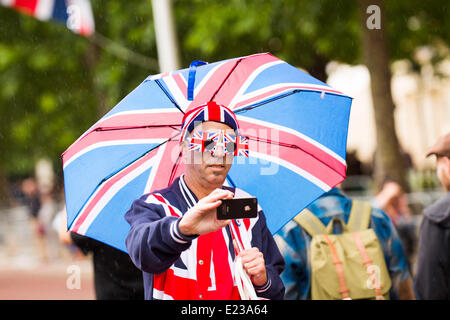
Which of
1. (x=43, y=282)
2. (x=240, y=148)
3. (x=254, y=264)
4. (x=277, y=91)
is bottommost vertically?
(x=254, y=264)

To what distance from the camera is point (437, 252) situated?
394cm

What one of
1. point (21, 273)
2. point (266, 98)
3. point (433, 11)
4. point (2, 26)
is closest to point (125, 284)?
point (266, 98)

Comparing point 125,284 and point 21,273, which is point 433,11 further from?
point 21,273

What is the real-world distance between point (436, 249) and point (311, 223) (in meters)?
0.72

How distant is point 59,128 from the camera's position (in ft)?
59.8

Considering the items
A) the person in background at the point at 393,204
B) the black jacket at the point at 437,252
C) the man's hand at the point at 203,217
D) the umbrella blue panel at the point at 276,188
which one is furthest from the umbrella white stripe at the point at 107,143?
the person in background at the point at 393,204

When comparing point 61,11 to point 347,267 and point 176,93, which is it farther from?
point 176,93

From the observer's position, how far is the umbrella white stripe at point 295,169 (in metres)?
3.04

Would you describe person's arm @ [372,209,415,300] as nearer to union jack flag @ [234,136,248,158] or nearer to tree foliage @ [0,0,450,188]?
union jack flag @ [234,136,248,158]

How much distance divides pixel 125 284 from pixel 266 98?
1.81 metres

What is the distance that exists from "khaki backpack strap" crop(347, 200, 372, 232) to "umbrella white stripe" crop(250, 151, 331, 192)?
0.97 meters

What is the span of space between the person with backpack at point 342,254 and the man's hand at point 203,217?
1705 mm

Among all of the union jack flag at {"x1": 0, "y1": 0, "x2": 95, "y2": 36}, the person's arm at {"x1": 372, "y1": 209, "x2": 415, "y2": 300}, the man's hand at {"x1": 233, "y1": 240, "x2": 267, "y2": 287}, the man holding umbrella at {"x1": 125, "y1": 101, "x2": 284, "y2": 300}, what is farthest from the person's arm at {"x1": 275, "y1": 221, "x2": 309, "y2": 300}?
the union jack flag at {"x1": 0, "y1": 0, "x2": 95, "y2": 36}

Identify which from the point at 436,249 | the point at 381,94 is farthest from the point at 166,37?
the point at 436,249
